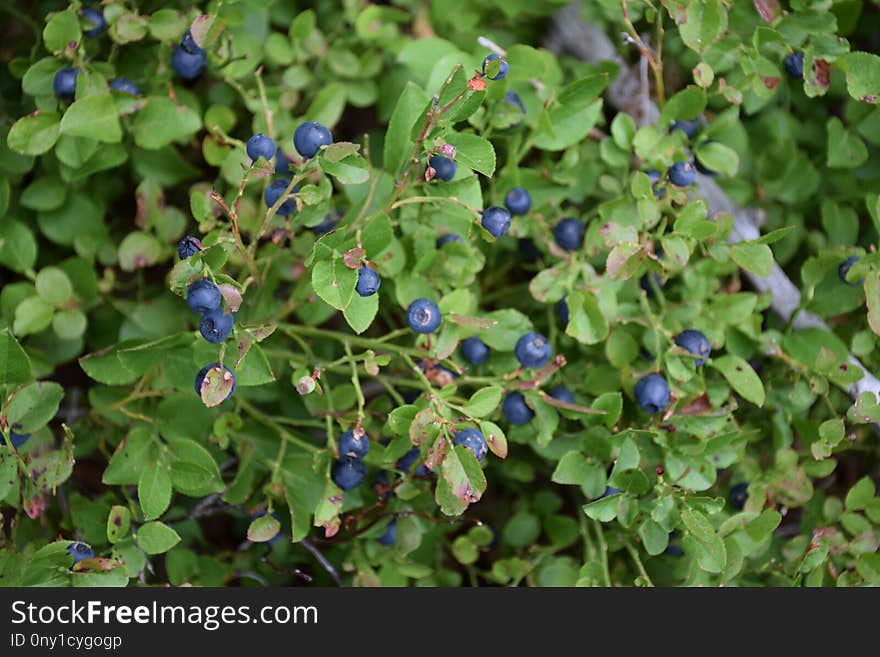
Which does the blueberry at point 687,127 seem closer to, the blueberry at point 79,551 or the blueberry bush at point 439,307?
the blueberry bush at point 439,307

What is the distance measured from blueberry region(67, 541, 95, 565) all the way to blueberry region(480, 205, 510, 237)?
2.99 feet

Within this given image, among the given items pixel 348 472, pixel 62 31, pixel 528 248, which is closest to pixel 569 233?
pixel 528 248

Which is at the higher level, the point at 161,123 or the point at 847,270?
the point at 161,123

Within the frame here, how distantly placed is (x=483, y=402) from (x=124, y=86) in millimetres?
1003

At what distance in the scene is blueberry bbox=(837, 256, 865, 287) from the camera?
190cm

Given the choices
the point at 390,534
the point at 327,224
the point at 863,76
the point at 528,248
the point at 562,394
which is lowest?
the point at 390,534

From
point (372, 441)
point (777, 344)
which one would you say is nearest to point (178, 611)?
point (372, 441)

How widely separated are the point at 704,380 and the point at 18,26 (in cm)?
184

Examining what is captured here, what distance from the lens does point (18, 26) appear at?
222cm

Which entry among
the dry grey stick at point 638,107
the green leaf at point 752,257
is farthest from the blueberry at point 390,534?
the dry grey stick at point 638,107

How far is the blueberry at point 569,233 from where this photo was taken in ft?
6.44

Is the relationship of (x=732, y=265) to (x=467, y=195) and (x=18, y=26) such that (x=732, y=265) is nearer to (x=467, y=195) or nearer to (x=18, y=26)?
(x=467, y=195)

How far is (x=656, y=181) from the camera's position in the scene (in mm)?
1903

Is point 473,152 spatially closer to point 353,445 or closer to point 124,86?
point 353,445
